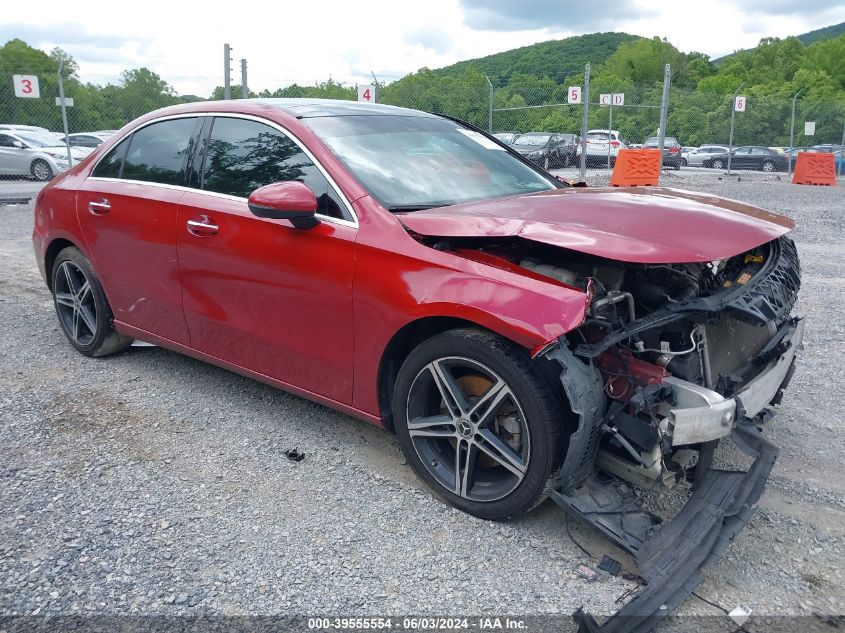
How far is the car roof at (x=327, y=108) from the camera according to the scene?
Answer: 12.5 ft

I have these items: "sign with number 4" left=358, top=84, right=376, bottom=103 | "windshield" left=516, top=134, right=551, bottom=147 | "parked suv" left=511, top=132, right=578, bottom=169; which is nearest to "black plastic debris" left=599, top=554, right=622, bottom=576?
"sign with number 4" left=358, top=84, right=376, bottom=103

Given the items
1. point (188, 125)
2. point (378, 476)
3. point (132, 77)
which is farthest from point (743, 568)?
point (132, 77)

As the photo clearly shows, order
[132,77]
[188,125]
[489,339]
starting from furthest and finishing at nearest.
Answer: [132,77] → [188,125] → [489,339]

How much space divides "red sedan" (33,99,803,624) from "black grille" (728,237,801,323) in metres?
0.02

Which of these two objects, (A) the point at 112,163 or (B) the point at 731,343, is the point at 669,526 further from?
(A) the point at 112,163

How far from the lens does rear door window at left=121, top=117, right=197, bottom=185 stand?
163 inches

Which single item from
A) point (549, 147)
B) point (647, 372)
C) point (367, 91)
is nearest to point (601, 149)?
point (549, 147)

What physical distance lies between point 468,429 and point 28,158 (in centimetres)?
1882

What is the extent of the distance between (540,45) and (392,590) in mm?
93784

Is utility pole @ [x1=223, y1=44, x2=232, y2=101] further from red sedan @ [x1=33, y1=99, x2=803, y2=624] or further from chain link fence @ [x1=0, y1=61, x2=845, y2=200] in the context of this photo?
red sedan @ [x1=33, y1=99, x2=803, y2=624]

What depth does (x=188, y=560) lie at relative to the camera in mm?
2762

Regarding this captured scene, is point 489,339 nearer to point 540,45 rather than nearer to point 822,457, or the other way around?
point 822,457

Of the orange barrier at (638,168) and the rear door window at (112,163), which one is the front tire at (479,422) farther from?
the orange barrier at (638,168)

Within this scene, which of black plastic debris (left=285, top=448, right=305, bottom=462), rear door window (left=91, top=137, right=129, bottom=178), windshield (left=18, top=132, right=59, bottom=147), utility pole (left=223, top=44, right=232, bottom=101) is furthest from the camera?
windshield (left=18, top=132, right=59, bottom=147)
